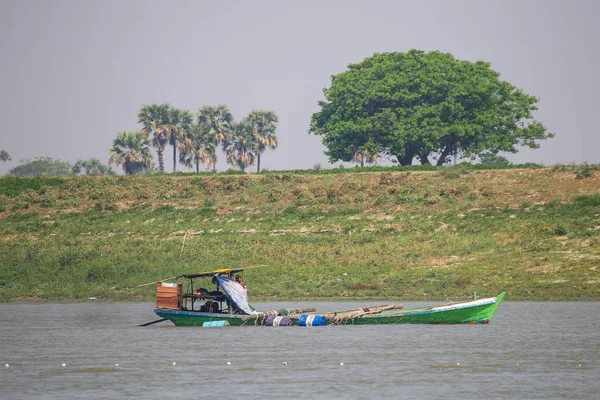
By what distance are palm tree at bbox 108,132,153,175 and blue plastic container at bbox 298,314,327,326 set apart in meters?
108

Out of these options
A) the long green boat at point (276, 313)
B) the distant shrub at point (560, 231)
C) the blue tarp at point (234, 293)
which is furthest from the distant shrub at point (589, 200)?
the blue tarp at point (234, 293)

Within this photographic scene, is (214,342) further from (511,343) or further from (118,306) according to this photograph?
(118,306)

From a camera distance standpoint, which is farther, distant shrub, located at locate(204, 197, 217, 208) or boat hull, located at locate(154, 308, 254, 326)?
distant shrub, located at locate(204, 197, 217, 208)

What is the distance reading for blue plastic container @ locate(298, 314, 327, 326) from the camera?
4817 centimetres

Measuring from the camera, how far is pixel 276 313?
49.7m

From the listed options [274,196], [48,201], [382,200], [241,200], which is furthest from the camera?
[48,201]

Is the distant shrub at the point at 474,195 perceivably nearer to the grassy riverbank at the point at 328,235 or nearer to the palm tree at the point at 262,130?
the grassy riverbank at the point at 328,235

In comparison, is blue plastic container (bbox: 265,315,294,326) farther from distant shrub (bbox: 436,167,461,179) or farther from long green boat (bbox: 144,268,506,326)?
distant shrub (bbox: 436,167,461,179)

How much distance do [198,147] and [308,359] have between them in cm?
12543

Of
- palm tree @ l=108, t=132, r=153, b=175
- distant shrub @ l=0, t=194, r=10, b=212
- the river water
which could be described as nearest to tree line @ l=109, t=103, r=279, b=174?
palm tree @ l=108, t=132, r=153, b=175

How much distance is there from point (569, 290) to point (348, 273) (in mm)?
15326

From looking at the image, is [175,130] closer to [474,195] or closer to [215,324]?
[474,195]

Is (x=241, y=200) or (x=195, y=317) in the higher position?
(x=241, y=200)

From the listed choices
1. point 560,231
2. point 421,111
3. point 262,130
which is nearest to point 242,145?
point 262,130
